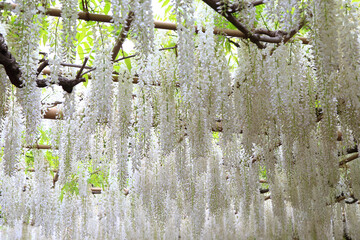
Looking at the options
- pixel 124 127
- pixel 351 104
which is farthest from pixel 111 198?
pixel 351 104

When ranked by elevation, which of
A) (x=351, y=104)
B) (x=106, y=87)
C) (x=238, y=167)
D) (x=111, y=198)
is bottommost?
(x=111, y=198)

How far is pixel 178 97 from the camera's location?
14.9ft

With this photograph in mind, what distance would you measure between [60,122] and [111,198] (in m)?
3.44

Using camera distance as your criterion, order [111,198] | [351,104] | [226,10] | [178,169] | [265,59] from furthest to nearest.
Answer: [111,198] → [178,169] → [265,59] → [351,104] → [226,10]

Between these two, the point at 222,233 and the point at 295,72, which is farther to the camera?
the point at 222,233

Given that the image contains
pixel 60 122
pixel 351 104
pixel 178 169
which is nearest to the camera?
pixel 351 104

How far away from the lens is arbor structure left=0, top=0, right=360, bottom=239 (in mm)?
2463

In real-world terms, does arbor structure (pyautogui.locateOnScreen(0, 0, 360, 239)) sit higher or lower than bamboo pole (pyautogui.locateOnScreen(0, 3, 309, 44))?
lower

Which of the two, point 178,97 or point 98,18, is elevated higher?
point 98,18

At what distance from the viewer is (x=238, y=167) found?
7520 millimetres

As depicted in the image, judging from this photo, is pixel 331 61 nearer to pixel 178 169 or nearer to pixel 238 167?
pixel 178 169

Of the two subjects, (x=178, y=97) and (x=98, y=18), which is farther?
(x=178, y=97)

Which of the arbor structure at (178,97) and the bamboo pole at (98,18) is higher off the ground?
the bamboo pole at (98,18)

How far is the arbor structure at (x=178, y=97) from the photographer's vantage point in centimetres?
246
